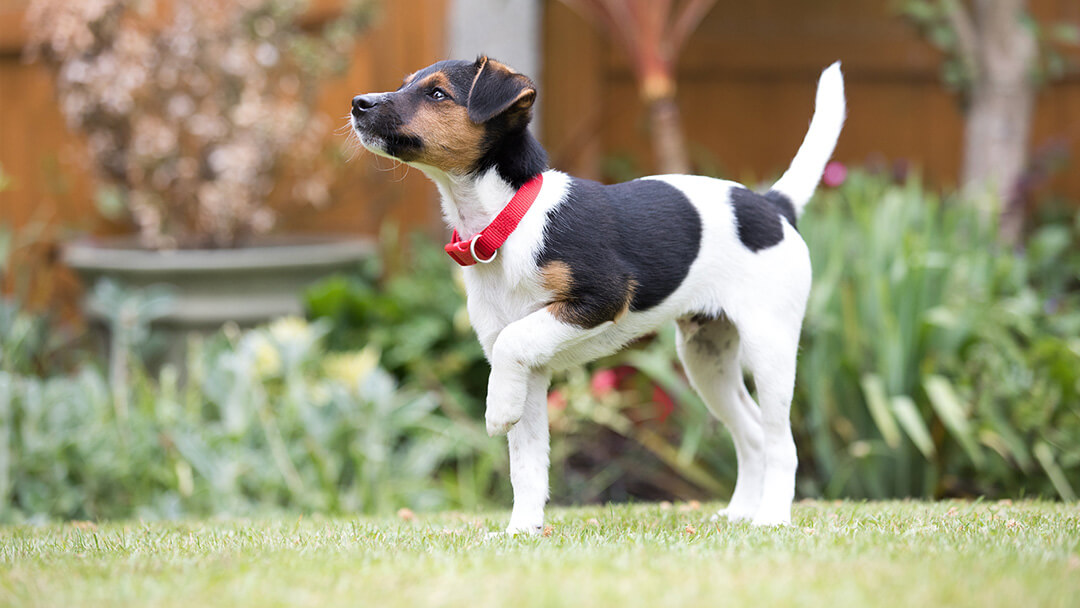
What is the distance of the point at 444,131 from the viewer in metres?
2.75

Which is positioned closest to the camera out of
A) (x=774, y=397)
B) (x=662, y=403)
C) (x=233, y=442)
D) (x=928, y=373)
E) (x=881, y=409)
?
(x=774, y=397)

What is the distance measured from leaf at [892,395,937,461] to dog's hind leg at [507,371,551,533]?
2.03 meters

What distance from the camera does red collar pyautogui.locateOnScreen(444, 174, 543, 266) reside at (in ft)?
9.13

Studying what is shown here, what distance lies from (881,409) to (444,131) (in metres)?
2.59

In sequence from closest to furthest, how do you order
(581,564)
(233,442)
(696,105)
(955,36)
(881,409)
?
(581,564)
(881,409)
(233,442)
(955,36)
(696,105)

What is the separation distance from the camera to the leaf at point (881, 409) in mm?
4453

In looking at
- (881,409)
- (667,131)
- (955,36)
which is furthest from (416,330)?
(955,36)

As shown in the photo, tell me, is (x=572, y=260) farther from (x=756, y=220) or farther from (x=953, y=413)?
(x=953, y=413)

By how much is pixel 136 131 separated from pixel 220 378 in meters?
2.04

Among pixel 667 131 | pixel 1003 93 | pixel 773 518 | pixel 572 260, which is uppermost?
pixel 1003 93

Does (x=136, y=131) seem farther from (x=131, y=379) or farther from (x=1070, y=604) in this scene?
(x=1070, y=604)

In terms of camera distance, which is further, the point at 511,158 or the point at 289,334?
the point at 289,334

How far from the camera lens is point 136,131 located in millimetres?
6328

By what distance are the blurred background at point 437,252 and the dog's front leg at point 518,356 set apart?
217 cm
